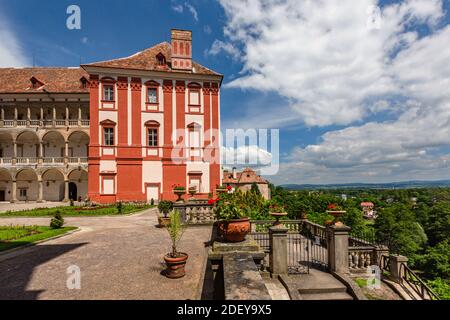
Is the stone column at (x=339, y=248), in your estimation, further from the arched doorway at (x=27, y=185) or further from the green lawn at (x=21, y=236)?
the arched doorway at (x=27, y=185)

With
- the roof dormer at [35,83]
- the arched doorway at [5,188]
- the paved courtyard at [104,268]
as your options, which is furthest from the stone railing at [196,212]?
the arched doorway at [5,188]

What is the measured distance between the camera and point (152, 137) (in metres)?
25.3

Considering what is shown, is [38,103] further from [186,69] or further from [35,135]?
[186,69]

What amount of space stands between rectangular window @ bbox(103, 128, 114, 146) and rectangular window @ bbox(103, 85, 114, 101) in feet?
10.6

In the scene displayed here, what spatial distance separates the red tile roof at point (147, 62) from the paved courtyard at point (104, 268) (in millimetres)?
19629

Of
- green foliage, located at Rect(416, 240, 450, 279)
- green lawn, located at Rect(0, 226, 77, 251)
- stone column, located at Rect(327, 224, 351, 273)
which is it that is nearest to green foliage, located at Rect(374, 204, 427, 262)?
green foliage, located at Rect(416, 240, 450, 279)

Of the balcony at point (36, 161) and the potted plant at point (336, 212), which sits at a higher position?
the balcony at point (36, 161)

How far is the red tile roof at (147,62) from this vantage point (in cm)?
2448

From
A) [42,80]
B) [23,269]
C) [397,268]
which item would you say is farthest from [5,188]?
[397,268]

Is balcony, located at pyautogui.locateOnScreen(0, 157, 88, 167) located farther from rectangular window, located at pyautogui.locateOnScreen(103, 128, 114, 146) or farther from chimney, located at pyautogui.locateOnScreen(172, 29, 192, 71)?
chimney, located at pyautogui.locateOnScreen(172, 29, 192, 71)

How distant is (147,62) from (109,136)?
918 centimetres

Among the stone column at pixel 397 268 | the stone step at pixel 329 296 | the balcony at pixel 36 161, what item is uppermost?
the balcony at pixel 36 161

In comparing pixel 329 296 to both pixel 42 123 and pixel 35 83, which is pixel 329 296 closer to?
pixel 42 123

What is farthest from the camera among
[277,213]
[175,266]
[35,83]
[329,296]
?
[35,83]
